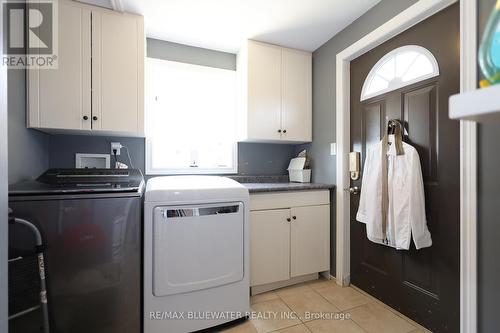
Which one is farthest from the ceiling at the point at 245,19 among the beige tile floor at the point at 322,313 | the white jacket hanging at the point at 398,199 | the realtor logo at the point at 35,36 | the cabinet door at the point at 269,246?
the beige tile floor at the point at 322,313

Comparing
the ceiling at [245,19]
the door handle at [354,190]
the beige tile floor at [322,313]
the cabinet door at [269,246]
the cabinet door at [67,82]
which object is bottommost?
the beige tile floor at [322,313]

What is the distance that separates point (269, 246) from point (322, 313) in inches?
23.3

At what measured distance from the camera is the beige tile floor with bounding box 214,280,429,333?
1461 mm

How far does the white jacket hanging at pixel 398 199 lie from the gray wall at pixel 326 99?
0.46m

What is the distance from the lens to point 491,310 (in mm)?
1073

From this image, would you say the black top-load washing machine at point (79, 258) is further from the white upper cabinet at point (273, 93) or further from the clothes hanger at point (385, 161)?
the clothes hanger at point (385, 161)

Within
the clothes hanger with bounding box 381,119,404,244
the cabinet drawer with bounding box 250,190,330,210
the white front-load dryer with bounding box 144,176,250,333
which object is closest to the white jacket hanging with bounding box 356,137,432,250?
the clothes hanger with bounding box 381,119,404,244

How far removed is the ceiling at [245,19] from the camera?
166 cm

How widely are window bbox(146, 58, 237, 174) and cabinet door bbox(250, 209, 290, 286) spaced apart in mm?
729

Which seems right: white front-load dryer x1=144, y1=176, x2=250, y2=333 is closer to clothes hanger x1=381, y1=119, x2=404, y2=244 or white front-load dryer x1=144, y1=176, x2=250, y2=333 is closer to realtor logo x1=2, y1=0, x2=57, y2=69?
clothes hanger x1=381, y1=119, x2=404, y2=244

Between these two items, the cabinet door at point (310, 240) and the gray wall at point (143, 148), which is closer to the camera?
the gray wall at point (143, 148)

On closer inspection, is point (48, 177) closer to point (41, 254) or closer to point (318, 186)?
point (41, 254)

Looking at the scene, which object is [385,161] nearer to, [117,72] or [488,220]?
[488,220]

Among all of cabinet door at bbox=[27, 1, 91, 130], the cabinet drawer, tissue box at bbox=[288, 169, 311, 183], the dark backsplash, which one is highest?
cabinet door at bbox=[27, 1, 91, 130]
